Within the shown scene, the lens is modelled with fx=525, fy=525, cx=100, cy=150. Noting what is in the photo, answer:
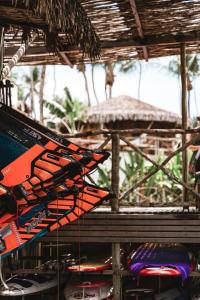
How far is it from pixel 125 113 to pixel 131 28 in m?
12.4

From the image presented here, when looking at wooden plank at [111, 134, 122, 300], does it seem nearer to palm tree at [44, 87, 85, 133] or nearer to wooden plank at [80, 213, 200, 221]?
wooden plank at [80, 213, 200, 221]

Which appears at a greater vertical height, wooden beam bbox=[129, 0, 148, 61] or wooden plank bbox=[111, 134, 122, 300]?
wooden beam bbox=[129, 0, 148, 61]

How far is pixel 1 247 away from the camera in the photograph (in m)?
3.76

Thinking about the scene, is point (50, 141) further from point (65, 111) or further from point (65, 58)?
point (65, 111)

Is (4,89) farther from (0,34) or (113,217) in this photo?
(113,217)

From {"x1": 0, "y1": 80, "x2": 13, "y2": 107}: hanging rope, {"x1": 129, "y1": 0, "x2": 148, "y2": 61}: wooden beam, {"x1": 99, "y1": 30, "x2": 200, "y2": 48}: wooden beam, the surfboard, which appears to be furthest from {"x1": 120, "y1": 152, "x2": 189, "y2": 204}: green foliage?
{"x1": 0, "y1": 80, "x2": 13, "y2": 107}: hanging rope

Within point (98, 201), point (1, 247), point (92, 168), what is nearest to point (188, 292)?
point (98, 201)

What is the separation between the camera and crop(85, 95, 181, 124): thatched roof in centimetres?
1831

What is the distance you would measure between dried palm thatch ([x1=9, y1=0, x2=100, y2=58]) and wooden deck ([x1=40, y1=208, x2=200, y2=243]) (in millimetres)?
1654

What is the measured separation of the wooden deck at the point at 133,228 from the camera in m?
5.14

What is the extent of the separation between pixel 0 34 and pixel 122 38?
2279 millimetres

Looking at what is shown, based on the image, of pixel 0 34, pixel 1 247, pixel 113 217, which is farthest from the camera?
pixel 113 217

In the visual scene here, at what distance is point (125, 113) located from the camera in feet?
60.2

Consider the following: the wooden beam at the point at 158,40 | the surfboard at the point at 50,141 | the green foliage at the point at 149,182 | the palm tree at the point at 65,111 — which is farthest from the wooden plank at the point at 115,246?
the palm tree at the point at 65,111
